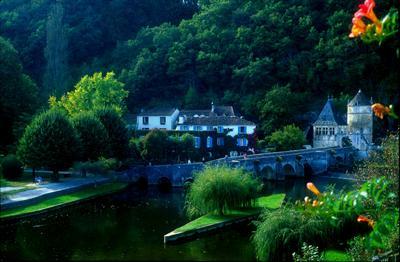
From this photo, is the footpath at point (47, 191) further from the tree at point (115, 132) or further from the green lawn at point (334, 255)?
the green lawn at point (334, 255)

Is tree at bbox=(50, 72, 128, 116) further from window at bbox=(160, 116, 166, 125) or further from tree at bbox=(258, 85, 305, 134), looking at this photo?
tree at bbox=(258, 85, 305, 134)

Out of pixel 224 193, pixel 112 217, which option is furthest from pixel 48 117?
pixel 224 193

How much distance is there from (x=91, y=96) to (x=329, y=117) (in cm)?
4110

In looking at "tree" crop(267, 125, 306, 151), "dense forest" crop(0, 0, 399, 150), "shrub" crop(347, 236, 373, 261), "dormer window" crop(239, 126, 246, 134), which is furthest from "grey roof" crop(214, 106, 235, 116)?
"shrub" crop(347, 236, 373, 261)

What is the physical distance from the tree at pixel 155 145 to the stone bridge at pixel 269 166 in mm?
4178

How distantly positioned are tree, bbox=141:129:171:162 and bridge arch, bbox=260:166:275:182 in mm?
13653

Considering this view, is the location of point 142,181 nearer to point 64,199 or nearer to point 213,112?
point 64,199

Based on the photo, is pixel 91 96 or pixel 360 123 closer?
pixel 91 96

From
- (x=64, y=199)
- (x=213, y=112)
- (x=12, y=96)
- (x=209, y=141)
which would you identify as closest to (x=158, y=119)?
(x=213, y=112)

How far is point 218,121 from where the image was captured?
266 feet

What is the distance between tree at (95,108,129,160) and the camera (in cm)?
6556

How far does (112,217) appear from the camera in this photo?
4222 centimetres

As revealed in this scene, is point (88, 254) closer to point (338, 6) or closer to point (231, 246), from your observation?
point (231, 246)

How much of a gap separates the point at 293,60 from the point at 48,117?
61.4 metres
